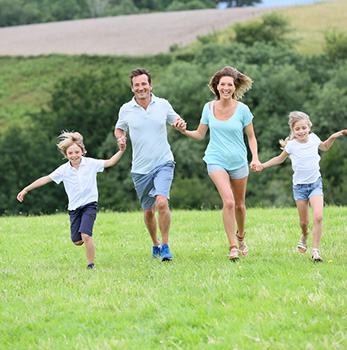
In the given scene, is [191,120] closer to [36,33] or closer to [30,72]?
[30,72]

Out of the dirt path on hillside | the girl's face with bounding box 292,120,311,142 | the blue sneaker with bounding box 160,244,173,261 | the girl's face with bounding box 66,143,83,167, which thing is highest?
the dirt path on hillside

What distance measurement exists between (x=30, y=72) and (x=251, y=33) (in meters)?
27.2

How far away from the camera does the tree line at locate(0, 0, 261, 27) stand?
10469cm

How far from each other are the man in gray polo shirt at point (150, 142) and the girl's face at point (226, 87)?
732 mm

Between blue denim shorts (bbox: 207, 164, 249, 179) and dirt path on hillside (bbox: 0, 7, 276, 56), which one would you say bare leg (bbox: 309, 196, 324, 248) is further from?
dirt path on hillside (bbox: 0, 7, 276, 56)

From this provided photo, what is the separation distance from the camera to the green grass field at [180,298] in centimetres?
507

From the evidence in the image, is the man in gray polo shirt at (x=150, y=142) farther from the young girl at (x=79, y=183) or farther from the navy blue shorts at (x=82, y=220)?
the navy blue shorts at (x=82, y=220)

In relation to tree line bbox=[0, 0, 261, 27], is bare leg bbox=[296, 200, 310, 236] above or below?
below

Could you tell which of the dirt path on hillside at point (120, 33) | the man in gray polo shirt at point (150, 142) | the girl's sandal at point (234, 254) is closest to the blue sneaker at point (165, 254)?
the man in gray polo shirt at point (150, 142)

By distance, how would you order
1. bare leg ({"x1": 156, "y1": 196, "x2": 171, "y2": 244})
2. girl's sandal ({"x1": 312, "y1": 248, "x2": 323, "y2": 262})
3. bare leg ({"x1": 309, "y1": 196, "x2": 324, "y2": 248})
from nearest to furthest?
girl's sandal ({"x1": 312, "y1": 248, "x2": 323, "y2": 262})
bare leg ({"x1": 309, "y1": 196, "x2": 324, "y2": 248})
bare leg ({"x1": 156, "y1": 196, "x2": 171, "y2": 244})

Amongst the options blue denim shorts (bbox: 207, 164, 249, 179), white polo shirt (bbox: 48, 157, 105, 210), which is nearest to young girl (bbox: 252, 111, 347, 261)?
blue denim shorts (bbox: 207, 164, 249, 179)

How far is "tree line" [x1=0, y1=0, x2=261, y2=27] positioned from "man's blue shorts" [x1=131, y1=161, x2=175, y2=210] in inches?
3970

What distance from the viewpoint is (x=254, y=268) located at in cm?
724

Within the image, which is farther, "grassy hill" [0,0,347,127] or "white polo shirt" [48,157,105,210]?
"grassy hill" [0,0,347,127]
